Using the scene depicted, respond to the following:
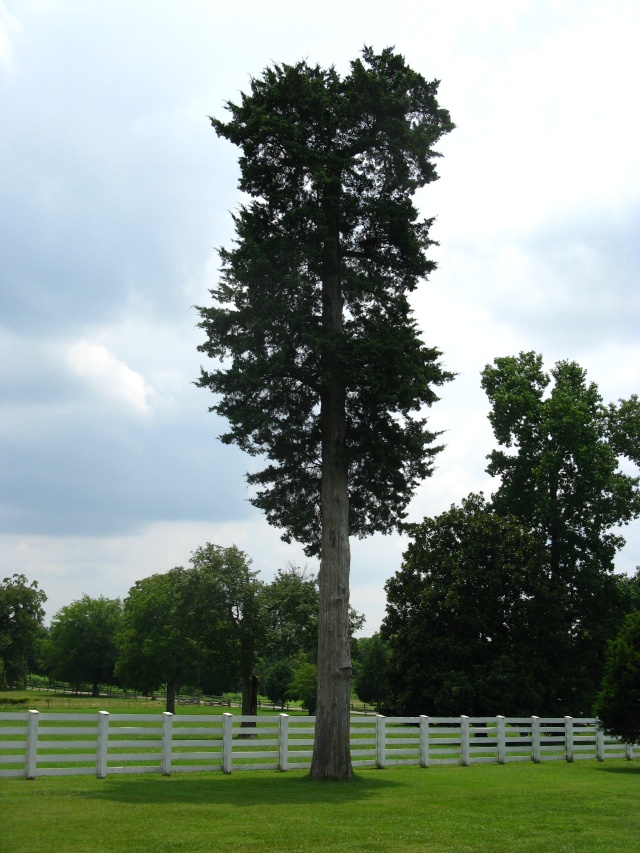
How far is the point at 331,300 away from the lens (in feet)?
62.6

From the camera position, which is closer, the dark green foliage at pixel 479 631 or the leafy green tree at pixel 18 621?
the dark green foliage at pixel 479 631

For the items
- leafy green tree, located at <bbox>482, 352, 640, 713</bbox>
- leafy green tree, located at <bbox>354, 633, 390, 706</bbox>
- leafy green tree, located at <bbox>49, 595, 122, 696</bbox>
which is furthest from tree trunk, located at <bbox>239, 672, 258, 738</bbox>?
leafy green tree, located at <bbox>49, 595, 122, 696</bbox>

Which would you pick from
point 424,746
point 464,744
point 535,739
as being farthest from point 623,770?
point 424,746

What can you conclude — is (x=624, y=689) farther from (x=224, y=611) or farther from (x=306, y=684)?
(x=306, y=684)

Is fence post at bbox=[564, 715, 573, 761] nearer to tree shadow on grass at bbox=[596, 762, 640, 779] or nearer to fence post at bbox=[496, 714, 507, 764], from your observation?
tree shadow on grass at bbox=[596, 762, 640, 779]

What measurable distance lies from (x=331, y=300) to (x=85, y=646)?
76.2 m

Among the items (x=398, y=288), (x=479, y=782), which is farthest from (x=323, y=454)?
(x=479, y=782)

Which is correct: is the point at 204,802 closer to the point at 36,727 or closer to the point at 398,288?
the point at 36,727

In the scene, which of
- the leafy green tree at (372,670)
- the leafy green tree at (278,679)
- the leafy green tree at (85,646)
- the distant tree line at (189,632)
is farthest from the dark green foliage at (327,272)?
the leafy green tree at (85,646)

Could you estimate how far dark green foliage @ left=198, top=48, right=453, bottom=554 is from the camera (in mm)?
18078

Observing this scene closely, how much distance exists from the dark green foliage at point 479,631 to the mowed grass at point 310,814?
1710 cm

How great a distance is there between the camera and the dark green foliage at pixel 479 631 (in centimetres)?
3381

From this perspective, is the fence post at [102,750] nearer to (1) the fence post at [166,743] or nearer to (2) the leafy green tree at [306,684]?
(1) the fence post at [166,743]

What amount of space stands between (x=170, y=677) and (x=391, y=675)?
841 inches
